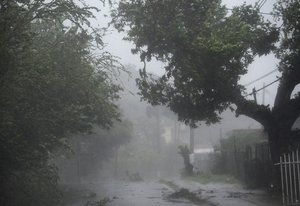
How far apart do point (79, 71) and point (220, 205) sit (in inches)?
274

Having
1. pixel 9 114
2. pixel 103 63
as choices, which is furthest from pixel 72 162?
pixel 9 114

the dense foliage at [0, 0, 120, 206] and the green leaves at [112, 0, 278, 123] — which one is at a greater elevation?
the green leaves at [112, 0, 278, 123]

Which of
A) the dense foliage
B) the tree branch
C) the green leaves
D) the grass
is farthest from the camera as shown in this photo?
the grass

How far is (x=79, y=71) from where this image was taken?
1557cm

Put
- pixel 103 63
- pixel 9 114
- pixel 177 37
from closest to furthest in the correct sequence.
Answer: pixel 9 114 < pixel 177 37 < pixel 103 63

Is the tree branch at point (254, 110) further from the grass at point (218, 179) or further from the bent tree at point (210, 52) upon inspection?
the grass at point (218, 179)

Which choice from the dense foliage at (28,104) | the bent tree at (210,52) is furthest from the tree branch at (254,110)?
the dense foliage at (28,104)

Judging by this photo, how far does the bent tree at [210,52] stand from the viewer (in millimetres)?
15555

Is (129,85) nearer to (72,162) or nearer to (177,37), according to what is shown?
(72,162)

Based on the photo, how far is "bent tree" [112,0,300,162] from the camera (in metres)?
15.6

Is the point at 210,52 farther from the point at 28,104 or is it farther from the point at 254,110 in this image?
the point at 28,104

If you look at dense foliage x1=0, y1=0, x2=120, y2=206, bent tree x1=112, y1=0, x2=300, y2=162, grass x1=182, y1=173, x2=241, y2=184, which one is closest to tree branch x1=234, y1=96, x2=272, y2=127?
bent tree x1=112, y1=0, x2=300, y2=162

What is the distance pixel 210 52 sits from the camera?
15109 mm

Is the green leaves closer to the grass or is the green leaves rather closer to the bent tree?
the bent tree
